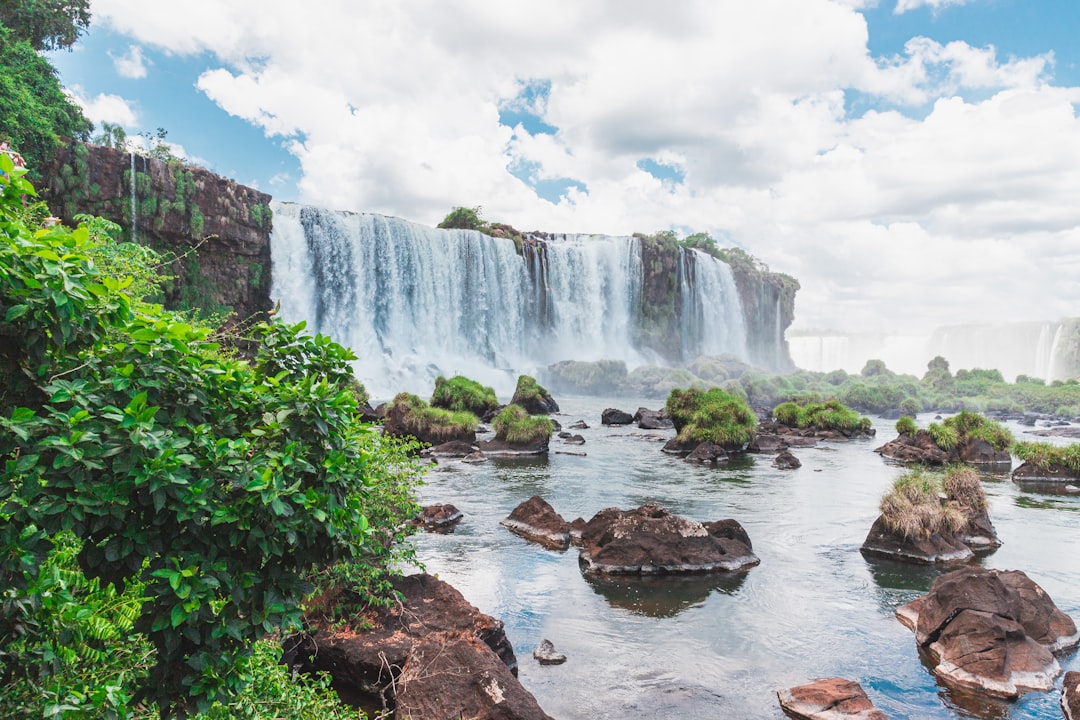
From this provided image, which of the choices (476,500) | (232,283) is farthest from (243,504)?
(232,283)

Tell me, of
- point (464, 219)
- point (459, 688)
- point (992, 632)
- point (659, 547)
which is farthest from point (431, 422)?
point (464, 219)

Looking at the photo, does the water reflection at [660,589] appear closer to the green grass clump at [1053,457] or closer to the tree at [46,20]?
the green grass clump at [1053,457]

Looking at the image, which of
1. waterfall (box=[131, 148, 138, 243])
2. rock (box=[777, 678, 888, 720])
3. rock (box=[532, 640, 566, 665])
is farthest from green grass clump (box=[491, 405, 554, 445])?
waterfall (box=[131, 148, 138, 243])

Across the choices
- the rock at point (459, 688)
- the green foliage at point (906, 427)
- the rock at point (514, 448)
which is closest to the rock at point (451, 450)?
the rock at point (514, 448)

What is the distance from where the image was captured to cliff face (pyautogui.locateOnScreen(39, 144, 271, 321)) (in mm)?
35531

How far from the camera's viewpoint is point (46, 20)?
3472cm

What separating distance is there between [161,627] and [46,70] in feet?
125

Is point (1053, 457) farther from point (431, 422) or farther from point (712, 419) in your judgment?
point (431, 422)

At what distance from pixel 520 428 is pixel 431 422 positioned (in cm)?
376

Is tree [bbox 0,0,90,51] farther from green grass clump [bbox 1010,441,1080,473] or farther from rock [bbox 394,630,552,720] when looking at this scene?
green grass clump [bbox 1010,441,1080,473]

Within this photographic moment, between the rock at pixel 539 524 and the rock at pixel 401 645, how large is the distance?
18.4ft

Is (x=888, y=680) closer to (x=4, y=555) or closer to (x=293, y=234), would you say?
(x=4, y=555)

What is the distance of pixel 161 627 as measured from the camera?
142 inches

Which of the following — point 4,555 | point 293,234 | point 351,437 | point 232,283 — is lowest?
point 4,555
